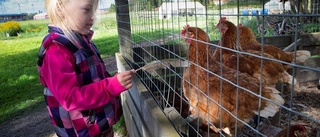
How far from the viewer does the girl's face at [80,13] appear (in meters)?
1.34

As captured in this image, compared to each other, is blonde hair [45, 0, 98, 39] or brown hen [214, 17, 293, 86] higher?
blonde hair [45, 0, 98, 39]

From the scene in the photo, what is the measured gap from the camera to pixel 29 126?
386 cm

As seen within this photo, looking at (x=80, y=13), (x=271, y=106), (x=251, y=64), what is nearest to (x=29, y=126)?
(x=80, y=13)

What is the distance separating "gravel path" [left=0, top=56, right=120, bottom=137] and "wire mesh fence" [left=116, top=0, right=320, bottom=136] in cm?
133

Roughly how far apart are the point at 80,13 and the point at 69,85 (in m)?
0.42

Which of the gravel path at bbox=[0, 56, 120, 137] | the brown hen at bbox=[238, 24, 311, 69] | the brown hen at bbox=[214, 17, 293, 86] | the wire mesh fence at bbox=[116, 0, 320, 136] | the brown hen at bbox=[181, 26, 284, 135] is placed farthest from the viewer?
the gravel path at bbox=[0, 56, 120, 137]

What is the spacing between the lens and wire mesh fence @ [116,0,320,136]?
1.46 meters

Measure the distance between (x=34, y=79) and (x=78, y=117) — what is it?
5.58m

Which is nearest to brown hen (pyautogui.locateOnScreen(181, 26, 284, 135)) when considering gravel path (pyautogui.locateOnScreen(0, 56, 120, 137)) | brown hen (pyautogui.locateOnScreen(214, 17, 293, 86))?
brown hen (pyautogui.locateOnScreen(214, 17, 293, 86))

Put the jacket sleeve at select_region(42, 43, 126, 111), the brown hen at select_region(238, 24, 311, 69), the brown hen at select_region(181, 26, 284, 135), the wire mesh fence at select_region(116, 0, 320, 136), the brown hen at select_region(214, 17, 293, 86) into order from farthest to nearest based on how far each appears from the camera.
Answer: the brown hen at select_region(238, 24, 311, 69), the brown hen at select_region(214, 17, 293, 86), the brown hen at select_region(181, 26, 284, 135), the wire mesh fence at select_region(116, 0, 320, 136), the jacket sleeve at select_region(42, 43, 126, 111)

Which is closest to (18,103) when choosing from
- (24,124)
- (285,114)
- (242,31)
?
(24,124)

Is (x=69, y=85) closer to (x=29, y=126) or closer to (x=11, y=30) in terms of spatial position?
(x=29, y=126)

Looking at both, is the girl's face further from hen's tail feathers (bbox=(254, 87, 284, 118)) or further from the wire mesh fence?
hen's tail feathers (bbox=(254, 87, 284, 118))

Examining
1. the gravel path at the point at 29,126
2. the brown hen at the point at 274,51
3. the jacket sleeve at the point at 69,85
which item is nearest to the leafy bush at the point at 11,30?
the gravel path at the point at 29,126
